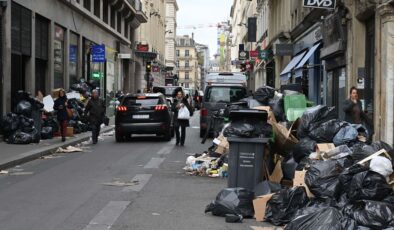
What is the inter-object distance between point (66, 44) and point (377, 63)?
1662cm

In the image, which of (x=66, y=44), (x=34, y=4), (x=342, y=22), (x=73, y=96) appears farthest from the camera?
(x=66, y=44)

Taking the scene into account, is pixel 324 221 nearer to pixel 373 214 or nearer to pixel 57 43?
pixel 373 214

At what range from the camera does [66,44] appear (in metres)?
27.3

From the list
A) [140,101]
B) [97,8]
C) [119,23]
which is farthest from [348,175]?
[119,23]

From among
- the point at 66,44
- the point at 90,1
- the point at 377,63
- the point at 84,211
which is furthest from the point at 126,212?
the point at 90,1

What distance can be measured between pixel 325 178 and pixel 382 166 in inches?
31.9

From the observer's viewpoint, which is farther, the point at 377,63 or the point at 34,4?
the point at 34,4

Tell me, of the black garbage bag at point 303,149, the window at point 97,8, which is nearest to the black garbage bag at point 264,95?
the black garbage bag at point 303,149

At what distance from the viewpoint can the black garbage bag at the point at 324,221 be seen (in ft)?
19.5

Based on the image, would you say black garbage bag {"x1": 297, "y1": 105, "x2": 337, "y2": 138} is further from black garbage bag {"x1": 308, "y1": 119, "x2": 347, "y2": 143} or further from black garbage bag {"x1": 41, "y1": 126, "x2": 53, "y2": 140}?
black garbage bag {"x1": 41, "y1": 126, "x2": 53, "y2": 140}

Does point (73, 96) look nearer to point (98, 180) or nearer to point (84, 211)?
point (98, 180)

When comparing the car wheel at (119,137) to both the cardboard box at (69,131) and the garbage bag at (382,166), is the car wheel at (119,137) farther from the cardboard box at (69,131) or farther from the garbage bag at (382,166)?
the garbage bag at (382,166)

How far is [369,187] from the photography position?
256 inches

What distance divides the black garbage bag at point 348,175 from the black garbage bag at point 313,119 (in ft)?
9.52
